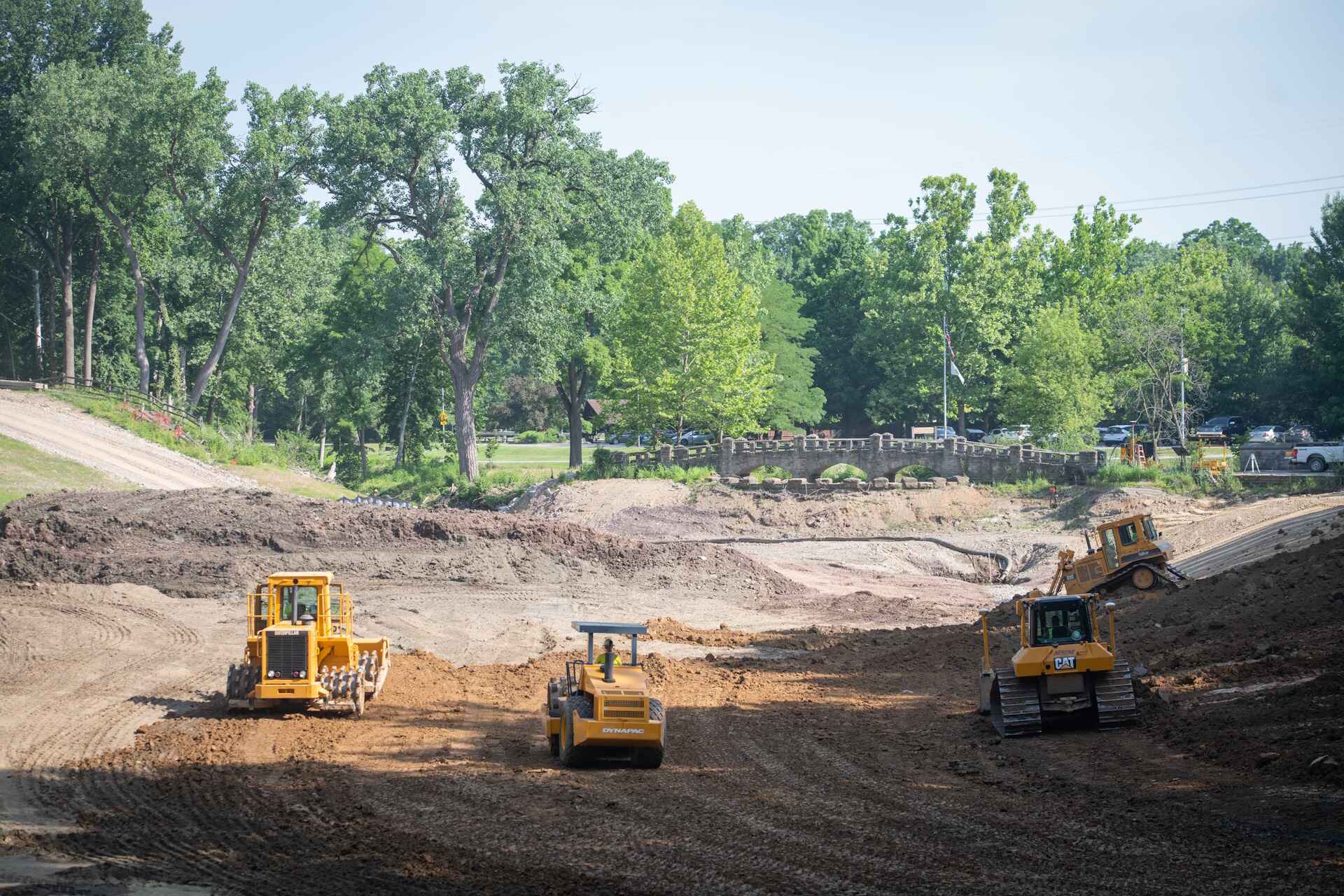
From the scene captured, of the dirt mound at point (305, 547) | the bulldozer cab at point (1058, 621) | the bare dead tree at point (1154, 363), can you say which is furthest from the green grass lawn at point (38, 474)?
the bare dead tree at point (1154, 363)

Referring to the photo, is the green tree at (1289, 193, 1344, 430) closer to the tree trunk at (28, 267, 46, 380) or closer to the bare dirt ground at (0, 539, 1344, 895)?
the bare dirt ground at (0, 539, 1344, 895)

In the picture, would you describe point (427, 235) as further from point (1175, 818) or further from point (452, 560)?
point (1175, 818)

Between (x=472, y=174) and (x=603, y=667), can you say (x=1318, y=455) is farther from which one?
(x=603, y=667)

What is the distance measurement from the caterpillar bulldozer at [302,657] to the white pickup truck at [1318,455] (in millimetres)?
48703

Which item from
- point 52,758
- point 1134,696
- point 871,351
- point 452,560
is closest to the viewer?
point 52,758

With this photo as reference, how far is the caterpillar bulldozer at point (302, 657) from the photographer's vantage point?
69.6 feet

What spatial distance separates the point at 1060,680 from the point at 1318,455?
4493 centimetres

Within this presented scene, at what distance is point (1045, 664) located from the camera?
19.4 meters

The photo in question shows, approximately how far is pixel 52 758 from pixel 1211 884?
52.9ft

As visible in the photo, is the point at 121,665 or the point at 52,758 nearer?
the point at 52,758

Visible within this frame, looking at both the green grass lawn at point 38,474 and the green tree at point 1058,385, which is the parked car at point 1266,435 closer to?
the green tree at point 1058,385

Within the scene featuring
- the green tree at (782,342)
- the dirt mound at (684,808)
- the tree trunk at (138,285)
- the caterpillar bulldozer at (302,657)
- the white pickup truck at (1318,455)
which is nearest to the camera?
the dirt mound at (684,808)

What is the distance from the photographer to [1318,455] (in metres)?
57.8

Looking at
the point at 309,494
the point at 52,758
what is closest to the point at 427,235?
the point at 309,494
